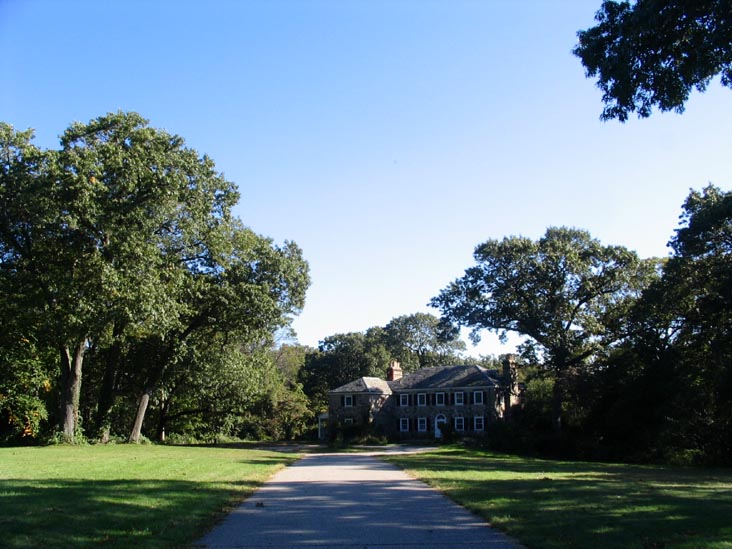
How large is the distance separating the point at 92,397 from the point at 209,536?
43.1 m

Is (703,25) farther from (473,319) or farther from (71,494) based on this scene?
(473,319)

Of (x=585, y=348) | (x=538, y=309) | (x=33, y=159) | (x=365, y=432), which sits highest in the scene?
(x=33, y=159)

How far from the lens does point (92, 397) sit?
46938 millimetres

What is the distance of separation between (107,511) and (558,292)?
4283cm

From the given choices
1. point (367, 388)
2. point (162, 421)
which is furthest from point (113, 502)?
point (367, 388)

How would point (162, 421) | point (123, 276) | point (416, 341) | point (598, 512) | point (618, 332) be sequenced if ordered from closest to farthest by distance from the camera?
point (598, 512) < point (123, 276) < point (618, 332) < point (162, 421) < point (416, 341)

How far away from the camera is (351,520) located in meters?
10.2

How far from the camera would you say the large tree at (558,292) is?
46.9m

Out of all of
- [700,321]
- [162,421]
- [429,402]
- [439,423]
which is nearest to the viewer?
[700,321]

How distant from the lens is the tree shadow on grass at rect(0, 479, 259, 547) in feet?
26.7

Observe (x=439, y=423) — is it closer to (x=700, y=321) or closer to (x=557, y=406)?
(x=557, y=406)

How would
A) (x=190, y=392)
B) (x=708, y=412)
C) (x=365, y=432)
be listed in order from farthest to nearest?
(x=365, y=432) < (x=190, y=392) < (x=708, y=412)

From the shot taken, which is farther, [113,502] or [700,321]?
[700,321]

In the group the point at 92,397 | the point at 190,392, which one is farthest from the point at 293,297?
the point at 92,397
